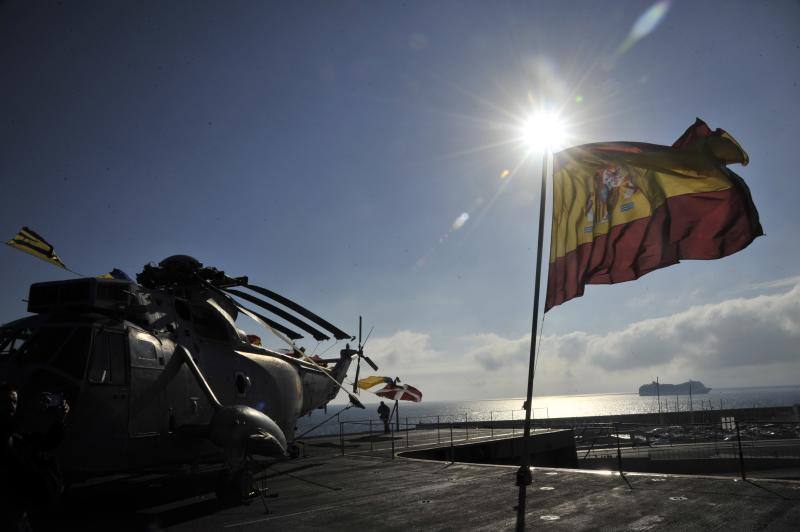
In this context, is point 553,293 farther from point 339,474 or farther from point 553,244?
point 339,474

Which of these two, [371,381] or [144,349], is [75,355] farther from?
[371,381]

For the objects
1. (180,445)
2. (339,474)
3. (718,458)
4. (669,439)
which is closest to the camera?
(180,445)

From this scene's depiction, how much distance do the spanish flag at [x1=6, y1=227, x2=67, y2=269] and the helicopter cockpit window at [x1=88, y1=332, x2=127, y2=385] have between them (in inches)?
137

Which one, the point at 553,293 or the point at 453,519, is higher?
the point at 553,293

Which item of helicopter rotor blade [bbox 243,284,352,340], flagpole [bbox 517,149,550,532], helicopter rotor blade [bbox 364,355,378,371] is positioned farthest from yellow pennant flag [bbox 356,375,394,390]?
flagpole [bbox 517,149,550,532]

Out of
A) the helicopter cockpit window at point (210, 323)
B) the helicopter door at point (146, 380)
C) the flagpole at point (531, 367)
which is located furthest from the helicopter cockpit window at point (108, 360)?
the flagpole at point (531, 367)

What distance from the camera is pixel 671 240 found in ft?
39.3

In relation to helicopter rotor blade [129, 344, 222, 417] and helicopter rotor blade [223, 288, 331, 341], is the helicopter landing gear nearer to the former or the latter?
helicopter rotor blade [129, 344, 222, 417]

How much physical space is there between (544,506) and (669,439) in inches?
1812

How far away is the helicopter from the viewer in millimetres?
9312

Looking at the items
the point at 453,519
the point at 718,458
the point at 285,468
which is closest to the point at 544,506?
the point at 453,519

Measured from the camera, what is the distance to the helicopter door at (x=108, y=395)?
31.0 ft

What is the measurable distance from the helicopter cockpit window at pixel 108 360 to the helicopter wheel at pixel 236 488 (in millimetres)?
3122

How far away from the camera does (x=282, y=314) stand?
53.9ft
